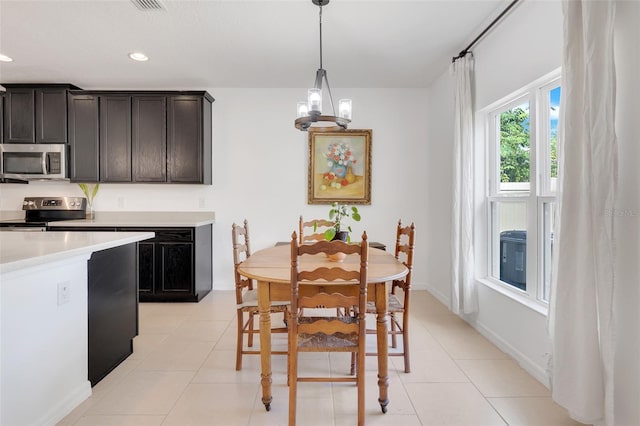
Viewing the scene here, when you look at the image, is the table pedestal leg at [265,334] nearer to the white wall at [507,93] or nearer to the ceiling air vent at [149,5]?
the white wall at [507,93]

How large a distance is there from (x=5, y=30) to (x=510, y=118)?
432 centimetres

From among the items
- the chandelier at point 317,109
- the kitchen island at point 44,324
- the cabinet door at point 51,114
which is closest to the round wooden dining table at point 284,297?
the kitchen island at point 44,324

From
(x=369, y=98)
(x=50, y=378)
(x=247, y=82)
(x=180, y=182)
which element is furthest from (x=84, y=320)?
(x=369, y=98)

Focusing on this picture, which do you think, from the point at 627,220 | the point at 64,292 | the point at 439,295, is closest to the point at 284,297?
the point at 64,292

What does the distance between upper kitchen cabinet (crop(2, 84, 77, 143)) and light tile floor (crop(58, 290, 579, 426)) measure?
2890 mm

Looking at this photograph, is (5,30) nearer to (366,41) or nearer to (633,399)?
(366,41)

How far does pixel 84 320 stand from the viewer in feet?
6.61

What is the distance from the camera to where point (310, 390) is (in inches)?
82.5

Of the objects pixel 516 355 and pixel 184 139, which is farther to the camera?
pixel 184 139

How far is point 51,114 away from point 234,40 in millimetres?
2666

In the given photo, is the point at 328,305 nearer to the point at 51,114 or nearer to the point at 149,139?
the point at 149,139

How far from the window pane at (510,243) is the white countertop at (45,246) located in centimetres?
286

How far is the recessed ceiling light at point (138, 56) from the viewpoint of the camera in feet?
10.9

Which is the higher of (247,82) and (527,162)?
(247,82)
